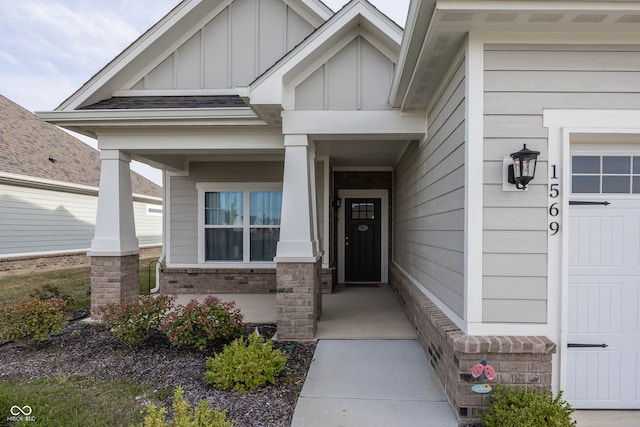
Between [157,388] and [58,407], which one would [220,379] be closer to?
[157,388]

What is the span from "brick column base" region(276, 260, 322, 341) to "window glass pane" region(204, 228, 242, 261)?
364 cm

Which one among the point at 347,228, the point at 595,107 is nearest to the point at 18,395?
the point at 595,107

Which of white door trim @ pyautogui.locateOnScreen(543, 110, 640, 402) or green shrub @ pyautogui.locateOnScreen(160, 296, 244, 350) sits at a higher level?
white door trim @ pyautogui.locateOnScreen(543, 110, 640, 402)

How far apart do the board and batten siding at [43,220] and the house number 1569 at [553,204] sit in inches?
520

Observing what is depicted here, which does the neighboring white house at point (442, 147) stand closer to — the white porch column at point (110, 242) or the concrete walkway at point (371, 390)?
the white porch column at point (110, 242)

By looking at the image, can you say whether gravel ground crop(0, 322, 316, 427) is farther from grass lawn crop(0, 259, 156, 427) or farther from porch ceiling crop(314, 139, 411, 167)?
porch ceiling crop(314, 139, 411, 167)

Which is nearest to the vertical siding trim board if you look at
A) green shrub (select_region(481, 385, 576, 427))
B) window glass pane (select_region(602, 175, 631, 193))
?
green shrub (select_region(481, 385, 576, 427))

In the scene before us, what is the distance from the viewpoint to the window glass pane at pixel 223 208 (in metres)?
8.11

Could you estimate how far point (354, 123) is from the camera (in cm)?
466

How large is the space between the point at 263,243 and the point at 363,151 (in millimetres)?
3088

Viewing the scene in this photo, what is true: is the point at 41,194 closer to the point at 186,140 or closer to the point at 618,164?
the point at 186,140

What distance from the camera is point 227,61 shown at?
6535 mm

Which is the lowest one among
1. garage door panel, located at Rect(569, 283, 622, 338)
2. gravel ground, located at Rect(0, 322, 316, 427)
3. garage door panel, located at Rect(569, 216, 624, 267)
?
gravel ground, located at Rect(0, 322, 316, 427)

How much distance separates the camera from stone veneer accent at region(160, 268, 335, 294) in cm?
782
